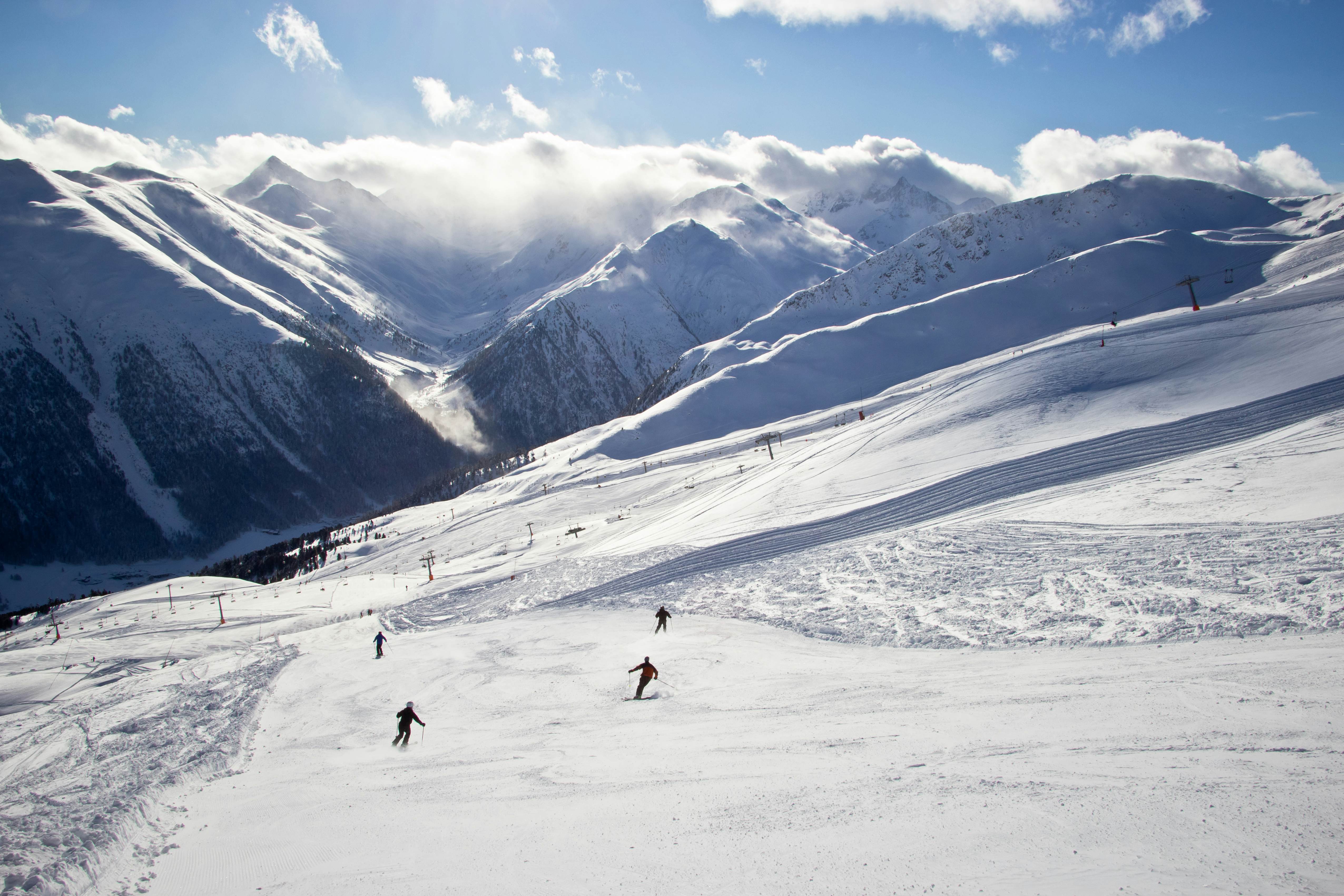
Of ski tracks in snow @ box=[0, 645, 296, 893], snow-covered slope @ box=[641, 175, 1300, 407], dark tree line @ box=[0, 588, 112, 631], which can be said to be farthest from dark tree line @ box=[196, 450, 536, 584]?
ski tracks in snow @ box=[0, 645, 296, 893]

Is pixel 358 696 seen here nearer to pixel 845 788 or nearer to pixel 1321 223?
pixel 845 788

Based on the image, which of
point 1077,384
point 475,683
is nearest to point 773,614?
point 475,683

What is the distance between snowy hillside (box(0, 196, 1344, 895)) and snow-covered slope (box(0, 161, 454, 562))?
390 feet

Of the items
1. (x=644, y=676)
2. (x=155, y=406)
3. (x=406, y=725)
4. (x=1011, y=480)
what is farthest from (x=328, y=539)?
(x=155, y=406)

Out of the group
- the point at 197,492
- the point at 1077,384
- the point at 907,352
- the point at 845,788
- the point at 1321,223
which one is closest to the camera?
the point at 845,788

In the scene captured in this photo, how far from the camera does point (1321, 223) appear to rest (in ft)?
327

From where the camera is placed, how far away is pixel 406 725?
558 inches

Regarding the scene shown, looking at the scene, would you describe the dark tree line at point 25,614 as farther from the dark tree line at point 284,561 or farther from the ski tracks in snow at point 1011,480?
the ski tracks in snow at point 1011,480

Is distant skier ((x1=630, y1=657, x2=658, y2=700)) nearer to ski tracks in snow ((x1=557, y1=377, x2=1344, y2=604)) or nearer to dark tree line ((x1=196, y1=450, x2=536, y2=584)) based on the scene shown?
ski tracks in snow ((x1=557, y1=377, x2=1344, y2=604))

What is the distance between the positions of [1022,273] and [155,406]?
7429 inches

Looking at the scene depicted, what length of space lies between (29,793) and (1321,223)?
150069mm

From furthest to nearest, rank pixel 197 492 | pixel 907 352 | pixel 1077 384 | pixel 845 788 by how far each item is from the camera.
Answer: pixel 197 492 < pixel 907 352 < pixel 1077 384 < pixel 845 788

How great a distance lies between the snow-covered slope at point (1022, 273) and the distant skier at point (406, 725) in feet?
257

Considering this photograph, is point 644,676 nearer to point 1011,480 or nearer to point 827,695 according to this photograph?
point 827,695
